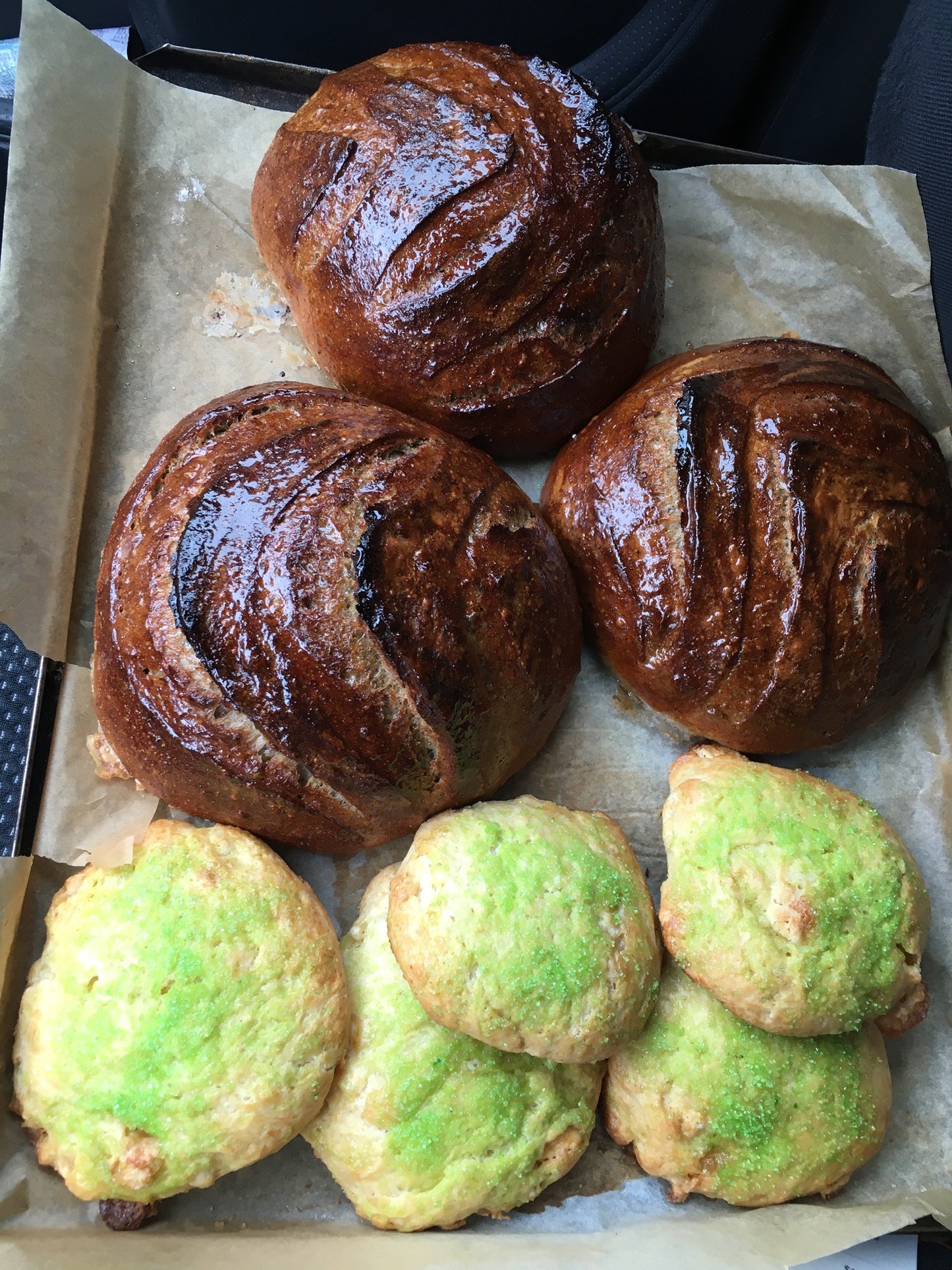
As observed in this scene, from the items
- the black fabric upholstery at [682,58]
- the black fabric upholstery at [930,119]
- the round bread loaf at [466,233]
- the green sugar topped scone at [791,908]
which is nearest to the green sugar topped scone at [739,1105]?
the green sugar topped scone at [791,908]

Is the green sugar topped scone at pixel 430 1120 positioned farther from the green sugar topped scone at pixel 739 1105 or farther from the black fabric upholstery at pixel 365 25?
the black fabric upholstery at pixel 365 25

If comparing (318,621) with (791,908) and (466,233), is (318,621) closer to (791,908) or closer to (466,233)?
(466,233)

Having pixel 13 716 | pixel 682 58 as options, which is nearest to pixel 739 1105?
pixel 13 716

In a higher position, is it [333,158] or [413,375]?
[333,158]

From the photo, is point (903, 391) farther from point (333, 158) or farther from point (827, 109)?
point (333, 158)

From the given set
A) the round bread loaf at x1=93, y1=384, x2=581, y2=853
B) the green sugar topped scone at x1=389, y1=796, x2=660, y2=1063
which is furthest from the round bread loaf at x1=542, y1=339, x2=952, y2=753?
the green sugar topped scone at x1=389, y1=796, x2=660, y2=1063

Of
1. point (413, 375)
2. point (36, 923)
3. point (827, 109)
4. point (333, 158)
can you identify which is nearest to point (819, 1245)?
point (36, 923)

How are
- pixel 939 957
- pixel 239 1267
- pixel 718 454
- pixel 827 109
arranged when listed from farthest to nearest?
pixel 827 109 → pixel 939 957 → pixel 718 454 → pixel 239 1267
